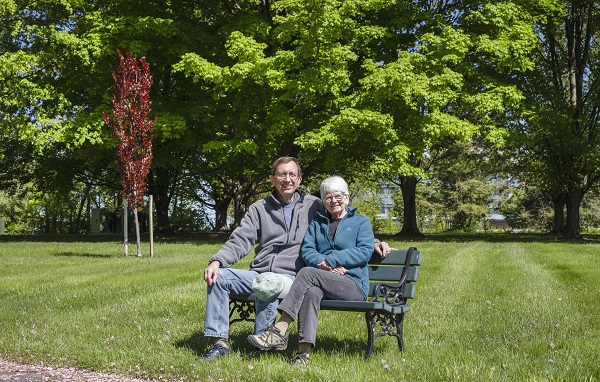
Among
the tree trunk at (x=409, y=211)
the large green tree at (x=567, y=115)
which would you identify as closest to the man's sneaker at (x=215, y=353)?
the large green tree at (x=567, y=115)

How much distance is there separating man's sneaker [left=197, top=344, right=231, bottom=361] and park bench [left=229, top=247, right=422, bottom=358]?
465 mm

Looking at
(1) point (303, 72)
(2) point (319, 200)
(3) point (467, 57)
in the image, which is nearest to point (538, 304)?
(2) point (319, 200)

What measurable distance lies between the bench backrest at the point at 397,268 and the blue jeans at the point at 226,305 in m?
0.90

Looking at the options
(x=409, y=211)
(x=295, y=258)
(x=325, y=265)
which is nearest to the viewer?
(x=325, y=265)

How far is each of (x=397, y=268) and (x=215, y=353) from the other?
1748mm

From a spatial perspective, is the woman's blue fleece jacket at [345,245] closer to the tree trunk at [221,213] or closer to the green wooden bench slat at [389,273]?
the green wooden bench slat at [389,273]

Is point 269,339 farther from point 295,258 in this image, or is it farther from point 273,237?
point 273,237

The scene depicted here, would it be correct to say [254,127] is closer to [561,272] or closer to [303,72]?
[303,72]

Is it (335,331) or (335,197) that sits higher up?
(335,197)

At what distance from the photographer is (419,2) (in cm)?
2677

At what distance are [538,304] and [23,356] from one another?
19.0 ft

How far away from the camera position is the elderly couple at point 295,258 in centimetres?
498

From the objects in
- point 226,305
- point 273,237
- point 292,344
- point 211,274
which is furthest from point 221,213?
point 211,274

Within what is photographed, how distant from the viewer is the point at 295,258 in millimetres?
5492
